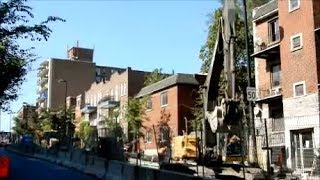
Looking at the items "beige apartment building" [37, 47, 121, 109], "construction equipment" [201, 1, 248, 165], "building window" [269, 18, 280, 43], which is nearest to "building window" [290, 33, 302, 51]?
"building window" [269, 18, 280, 43]

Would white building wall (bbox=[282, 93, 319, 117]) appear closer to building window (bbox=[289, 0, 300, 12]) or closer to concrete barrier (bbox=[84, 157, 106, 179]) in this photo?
building window (bbox=[289, 0, 300, 12])

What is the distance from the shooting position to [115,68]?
5758 inches

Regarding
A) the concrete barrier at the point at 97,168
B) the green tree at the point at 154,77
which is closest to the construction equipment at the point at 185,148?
the concrete barrier at the point at 97,168

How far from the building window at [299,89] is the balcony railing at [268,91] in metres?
2.69

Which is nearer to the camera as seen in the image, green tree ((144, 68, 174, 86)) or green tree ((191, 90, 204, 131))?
green tree ((191, 90, 204, 131))

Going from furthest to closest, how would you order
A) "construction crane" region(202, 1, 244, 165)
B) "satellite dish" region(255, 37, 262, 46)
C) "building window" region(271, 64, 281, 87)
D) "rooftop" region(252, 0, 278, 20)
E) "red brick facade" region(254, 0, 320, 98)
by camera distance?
"satellite dish" region(255, 37, 262, 46), "rooftop" region(252, 0, 278, 20), "building window" region(271, 64, 281, 87), "red brick facade" region(254, 0, 320, 98), "construction crane" region(202, 1, 244, 165)

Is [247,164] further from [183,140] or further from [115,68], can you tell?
[115,68]

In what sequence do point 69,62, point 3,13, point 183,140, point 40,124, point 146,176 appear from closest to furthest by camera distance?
1. point 146,176
2. point 3,13
3. point 183,140
4. point 40,124
5. point 69,62

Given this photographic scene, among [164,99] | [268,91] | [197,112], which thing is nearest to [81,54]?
[164,99]

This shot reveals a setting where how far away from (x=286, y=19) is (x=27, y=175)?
20.4 metres

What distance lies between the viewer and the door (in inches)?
1057

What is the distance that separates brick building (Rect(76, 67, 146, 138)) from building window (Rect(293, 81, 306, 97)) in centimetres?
3016

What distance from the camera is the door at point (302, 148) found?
26847 millimetres

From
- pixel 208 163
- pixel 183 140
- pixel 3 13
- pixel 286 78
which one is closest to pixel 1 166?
pixel 3 13
